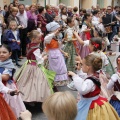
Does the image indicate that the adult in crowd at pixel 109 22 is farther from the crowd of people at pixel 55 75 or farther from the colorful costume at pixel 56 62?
the colorful costume at pixel 56 62

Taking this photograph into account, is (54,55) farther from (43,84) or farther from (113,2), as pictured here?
(113,2)

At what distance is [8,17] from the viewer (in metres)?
7.58

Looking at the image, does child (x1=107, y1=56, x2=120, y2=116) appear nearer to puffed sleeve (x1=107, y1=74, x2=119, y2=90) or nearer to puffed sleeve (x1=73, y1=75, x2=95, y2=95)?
puffed sleeve (x1=107, y1=74, x2=119, y2=90)

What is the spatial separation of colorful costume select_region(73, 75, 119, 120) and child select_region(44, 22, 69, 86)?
2377 mm

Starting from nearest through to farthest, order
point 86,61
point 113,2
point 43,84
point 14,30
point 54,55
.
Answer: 1. point 86,61
2. point 43,84
3. point 54,55
4. point 14,30
5. point 113,2

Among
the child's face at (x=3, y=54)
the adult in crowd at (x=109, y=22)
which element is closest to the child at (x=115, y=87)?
the child's face at (x=3, y=54)

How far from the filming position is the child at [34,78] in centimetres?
420

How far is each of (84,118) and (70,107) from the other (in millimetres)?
1096

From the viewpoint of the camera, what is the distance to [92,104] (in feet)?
9.51

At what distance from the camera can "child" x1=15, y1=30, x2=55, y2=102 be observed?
4.20m

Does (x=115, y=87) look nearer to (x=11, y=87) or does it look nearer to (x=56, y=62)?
(x=11, y=87)

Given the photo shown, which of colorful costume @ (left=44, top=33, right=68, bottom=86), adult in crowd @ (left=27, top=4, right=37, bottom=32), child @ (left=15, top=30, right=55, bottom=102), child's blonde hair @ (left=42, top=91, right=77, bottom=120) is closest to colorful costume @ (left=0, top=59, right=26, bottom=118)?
child @ (left=15, top=30, right=55, bottom=102)

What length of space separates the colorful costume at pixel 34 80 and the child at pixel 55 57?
2.80ft

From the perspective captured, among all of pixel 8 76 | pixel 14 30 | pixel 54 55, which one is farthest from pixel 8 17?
pixel 8 76
